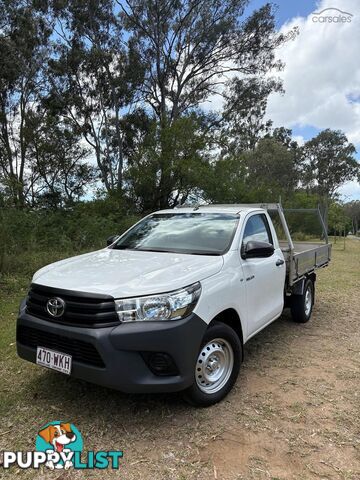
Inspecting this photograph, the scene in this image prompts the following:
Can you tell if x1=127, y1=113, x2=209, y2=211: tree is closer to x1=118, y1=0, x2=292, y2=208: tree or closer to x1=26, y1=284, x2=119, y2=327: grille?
x1=118, y1=0, x2=292, y2=208: tree

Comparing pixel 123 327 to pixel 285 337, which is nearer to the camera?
pixel 123 327

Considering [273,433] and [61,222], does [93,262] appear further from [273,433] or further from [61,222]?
[61,222]

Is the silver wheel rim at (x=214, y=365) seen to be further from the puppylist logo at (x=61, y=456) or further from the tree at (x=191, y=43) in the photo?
the tree at (x=191, y=43)

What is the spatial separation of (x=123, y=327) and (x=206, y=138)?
651 inches

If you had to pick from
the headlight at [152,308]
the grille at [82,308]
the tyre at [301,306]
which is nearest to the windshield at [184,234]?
the headlight at [152,308]

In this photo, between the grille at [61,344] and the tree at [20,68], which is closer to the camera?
the grille at [61,344]

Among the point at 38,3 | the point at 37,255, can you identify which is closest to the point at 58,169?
the point at 38,3

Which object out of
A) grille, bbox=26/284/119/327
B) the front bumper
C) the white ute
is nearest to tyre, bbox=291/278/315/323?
the white ute

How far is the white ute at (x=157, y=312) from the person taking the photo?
9.17 ft

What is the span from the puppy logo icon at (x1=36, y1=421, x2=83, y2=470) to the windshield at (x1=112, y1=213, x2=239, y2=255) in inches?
74.1

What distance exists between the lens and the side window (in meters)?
4.30

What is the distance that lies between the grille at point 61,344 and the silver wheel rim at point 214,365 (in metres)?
0.86

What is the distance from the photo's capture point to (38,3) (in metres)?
19.6

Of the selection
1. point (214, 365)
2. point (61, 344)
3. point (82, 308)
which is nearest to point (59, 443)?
point (61, 344)
